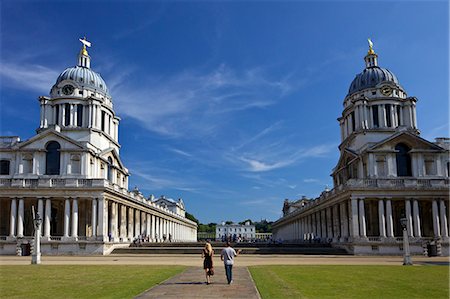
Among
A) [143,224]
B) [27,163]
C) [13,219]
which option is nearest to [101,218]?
[13,219]

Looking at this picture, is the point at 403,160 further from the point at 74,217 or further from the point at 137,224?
the point at 74,217

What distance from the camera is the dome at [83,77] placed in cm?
7781

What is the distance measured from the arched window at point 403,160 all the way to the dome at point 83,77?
167 feet

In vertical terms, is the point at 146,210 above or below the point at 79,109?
below

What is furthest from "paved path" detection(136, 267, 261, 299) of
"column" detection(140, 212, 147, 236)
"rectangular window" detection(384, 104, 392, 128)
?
"column" detection(140, 212, 147, 236)

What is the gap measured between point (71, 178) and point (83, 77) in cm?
2251

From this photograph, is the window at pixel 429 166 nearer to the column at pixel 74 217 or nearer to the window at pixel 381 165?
the window at pixel 381 165

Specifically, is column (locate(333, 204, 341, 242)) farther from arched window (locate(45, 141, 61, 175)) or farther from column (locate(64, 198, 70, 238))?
arched window (locate(45, 141, 61, 175))

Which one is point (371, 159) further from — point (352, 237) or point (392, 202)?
point (352, 237)

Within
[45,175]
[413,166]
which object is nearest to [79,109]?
[45,175]

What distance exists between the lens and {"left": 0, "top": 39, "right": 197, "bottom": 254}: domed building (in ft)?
198

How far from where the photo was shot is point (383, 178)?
64.6 m

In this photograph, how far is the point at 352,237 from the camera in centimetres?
5922

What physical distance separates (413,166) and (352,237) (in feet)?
52.2
